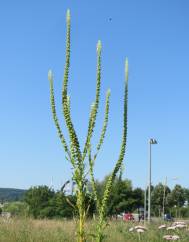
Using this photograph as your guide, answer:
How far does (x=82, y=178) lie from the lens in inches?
137

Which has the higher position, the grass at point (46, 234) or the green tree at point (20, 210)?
the green tree at point (20, 210)

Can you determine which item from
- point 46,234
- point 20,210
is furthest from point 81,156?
point 20,210

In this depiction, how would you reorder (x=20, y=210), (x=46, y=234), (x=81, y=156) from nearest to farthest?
(x=81, y=156) → (x=46, y=234) → (x=20, y=210)

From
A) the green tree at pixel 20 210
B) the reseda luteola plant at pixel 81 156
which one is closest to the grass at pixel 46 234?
the green tree at pixel 20 210

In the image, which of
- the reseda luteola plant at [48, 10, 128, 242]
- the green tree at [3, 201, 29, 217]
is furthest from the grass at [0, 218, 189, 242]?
the reseda luteola plant at [48, 10, 128, 242]

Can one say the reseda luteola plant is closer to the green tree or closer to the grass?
the grass

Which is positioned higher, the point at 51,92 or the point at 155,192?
the point at 155,192

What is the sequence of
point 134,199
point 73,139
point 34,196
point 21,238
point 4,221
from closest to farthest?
point 73,139, point 21,238, point 4,221, point 34,196, point 134,199

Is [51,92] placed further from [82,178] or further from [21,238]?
[21,238]

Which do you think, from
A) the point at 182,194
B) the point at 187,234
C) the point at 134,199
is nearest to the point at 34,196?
the point at 134,199

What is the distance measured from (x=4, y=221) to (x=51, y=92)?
13.5 meters

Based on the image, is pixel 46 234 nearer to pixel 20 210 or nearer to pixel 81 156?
pixel 20 210

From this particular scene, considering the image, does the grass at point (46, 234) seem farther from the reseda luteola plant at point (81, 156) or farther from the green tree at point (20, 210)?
the reseda luteola plant at point (81, 156)

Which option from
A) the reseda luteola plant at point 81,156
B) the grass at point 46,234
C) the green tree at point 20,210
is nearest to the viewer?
the reseda luteola plant at point 81,156
